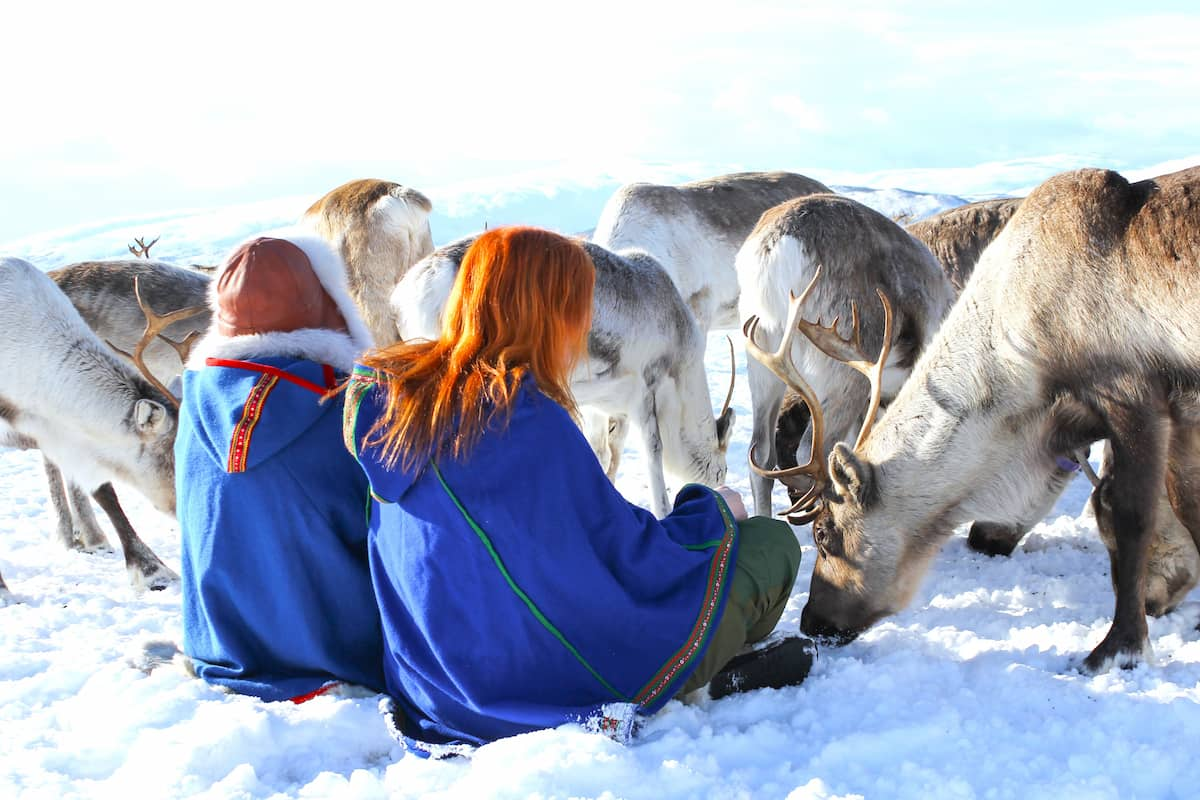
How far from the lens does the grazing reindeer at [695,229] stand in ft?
24.5

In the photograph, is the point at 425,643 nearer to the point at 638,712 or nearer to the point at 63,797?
the point at 638,712

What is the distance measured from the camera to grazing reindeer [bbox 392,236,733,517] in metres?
4.78

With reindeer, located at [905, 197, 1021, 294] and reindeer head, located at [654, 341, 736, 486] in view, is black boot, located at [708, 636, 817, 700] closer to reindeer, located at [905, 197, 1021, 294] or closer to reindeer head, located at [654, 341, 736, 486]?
reindeer head, located at [654, 341, 736, 486]

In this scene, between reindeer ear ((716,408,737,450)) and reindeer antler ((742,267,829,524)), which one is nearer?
reindeer antler ((742,267,829,524))

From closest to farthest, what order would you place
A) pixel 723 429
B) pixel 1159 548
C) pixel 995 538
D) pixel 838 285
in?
pixel 1159 548
pixel 995 538
pixel 838 285
pixel 723 429

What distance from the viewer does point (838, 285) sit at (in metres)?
4.73

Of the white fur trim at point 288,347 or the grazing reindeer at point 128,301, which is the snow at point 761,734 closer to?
the white fur trim at point 288,347

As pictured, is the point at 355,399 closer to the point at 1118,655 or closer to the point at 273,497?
the point at 273,497

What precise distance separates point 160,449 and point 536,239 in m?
2.93

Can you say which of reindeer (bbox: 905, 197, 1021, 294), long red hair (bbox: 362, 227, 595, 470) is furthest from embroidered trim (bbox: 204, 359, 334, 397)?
reindeer (bbox: 905, 197, 1021, 294)

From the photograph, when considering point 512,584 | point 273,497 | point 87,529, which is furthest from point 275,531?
point 87,529

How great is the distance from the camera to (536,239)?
239 cm

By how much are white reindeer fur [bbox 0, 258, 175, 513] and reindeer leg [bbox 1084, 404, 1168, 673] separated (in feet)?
12.6

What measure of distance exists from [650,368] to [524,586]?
2.72 metres
